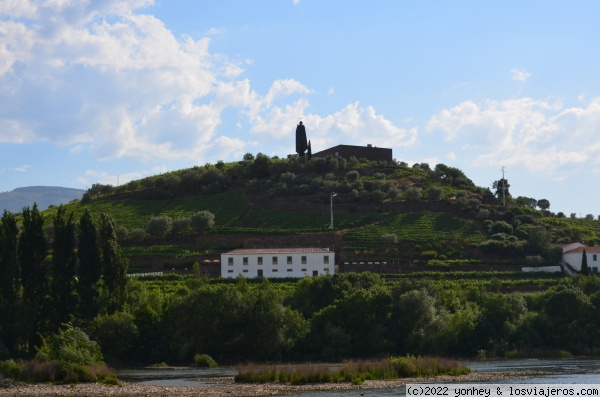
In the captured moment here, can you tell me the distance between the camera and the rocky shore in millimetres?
41438

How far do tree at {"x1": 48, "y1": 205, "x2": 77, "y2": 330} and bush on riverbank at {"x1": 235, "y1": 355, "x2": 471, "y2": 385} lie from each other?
18806 millimetres

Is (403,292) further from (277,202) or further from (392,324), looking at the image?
(277,202)

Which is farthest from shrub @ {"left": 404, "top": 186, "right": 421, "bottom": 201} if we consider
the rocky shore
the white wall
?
the rocky shore

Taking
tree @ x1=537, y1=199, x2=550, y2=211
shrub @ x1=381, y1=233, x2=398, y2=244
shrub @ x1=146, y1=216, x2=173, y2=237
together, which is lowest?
shrub @ x1=381, y1=233, x2=398, y2=244

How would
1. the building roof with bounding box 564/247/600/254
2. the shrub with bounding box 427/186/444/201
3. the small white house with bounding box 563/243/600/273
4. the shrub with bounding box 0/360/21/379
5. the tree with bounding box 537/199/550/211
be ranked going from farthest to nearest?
the tree with bounding box 537/199/550/211 < the shrub with bounding box 427/186/444/201 < the building roof with bounding box 564/247/600/254 < the small white house with bounding box 563/243/600/273 < the shrub with bounding box 0/360/21/379

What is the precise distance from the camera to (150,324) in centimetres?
6372

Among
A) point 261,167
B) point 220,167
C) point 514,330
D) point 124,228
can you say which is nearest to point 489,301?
point 514,330

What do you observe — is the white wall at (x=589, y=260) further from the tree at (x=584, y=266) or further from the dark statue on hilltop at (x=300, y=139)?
the dark statue on hilltop at (x=300, y=139)

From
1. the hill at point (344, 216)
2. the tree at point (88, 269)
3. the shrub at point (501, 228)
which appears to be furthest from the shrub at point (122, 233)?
the shrub at point (501, 228)

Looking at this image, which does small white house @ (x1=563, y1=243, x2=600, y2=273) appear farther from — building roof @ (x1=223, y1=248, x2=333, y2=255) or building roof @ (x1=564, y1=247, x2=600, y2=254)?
building roof @ (x1=223, y1=248, x2=333, y2=255)

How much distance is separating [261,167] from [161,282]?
45726mm

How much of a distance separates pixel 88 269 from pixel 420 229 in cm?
4988

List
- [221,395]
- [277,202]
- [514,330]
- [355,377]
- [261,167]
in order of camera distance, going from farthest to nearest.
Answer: [261,167]
[277,202]
[514,330]
[355,377]
[221,395]

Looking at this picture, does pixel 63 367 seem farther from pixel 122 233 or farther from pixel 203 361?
pixel 122 233
